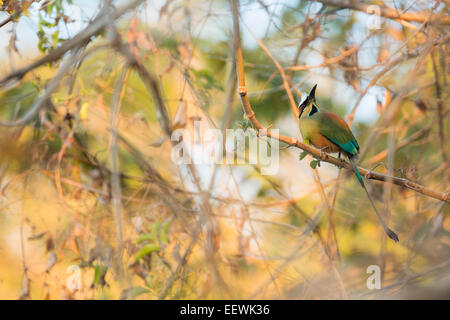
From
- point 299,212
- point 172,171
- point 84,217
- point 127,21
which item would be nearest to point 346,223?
point 299,212

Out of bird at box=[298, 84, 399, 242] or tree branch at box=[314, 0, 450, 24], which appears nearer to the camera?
bird at box=[298, 84, 399, 242]

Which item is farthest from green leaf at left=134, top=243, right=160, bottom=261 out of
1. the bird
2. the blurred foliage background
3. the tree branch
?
the tree branch

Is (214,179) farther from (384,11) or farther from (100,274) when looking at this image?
(384,11)

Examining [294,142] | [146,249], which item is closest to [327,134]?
[294,142]

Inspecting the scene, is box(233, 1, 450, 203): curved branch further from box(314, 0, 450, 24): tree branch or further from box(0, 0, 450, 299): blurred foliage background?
box(314, 0, 450, 24): tree branch

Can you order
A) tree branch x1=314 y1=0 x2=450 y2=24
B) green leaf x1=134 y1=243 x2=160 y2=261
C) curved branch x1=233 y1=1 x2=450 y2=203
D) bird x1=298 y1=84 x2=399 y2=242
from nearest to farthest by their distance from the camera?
curved branch x1=233 y1=1 x2=450 y2=203 < bird x1=298 y1=84 x2=399 y2=242 < green leaf x1=134 y1=243 x2=160 y2=261 < tree branch x1=314 y1=0 x2=450 y2=24

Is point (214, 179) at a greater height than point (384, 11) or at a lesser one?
lesser

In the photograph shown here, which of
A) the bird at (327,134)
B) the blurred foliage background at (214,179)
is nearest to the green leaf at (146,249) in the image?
the blurred foliage background at (214,179)

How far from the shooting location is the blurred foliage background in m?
1.61

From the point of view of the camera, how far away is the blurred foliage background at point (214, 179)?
1.61m

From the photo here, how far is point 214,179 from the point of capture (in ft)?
5.27

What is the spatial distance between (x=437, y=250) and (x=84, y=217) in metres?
1.47

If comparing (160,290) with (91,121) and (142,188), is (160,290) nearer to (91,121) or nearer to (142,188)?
(142,188)

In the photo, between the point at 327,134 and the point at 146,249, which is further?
the point at 146,249
